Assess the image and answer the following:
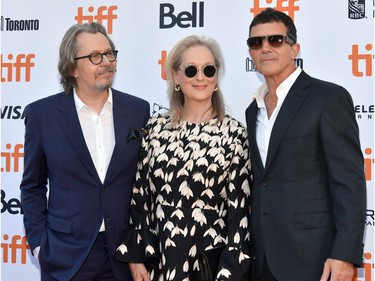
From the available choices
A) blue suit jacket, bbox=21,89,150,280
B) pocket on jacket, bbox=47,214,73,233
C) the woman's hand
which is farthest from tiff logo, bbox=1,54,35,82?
the woman's hand

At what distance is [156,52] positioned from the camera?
11.8 ft

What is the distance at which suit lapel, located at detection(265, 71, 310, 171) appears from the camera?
7.49 feet

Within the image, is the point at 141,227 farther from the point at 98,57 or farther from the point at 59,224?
the point at 98,57

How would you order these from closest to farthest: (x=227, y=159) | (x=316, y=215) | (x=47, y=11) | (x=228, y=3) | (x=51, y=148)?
1. (x=316, y=215)
2. (x=227, y=159)
3. (x=51, y=148)
4. (x=228, y=3)
5. (x=47, y=11)

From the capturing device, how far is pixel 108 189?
8.40 ft

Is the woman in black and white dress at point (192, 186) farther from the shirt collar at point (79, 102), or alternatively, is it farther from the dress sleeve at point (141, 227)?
the shirt collar at point (79, 102)

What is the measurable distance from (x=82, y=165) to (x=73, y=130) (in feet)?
0.61

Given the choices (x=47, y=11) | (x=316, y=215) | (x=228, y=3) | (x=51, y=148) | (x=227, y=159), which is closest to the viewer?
(x=316, y=215)

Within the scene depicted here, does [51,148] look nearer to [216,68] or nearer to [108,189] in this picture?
[108,189]

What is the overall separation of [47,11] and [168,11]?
960mm

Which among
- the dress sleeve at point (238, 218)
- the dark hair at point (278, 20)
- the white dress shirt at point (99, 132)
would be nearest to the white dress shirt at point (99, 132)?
the white dress shirt at point (99, 132)

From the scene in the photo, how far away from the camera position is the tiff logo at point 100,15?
3693mm

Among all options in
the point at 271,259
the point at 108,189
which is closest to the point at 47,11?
the point at 108,189

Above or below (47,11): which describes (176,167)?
below
